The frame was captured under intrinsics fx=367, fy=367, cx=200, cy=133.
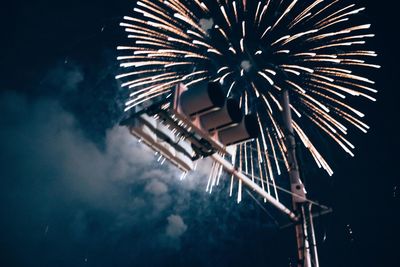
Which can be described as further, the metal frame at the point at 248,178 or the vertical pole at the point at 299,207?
the vertical pole at the point at 299,207

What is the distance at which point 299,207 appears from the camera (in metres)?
9.20

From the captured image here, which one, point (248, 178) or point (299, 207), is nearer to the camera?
point (248, 178)

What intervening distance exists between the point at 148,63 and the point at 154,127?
9099mm

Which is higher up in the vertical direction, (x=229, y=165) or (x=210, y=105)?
(x=229, y=165)

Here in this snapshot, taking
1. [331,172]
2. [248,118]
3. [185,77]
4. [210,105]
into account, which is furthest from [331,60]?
[210,105]

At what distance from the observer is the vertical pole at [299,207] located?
27.8 feet

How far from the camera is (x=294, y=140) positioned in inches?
378

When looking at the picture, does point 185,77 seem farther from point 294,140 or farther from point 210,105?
point 210,105

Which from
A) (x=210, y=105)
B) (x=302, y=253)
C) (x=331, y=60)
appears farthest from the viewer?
(x=331, y=60)

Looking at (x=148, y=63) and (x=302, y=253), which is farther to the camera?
(x=148, y=63)

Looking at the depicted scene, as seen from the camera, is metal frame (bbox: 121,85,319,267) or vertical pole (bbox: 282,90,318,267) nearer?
metal frame (bbox: 121,85,319,267)

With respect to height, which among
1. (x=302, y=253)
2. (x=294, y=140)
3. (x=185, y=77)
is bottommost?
(x=302, y=253)

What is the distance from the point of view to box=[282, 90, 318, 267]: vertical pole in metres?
8.48

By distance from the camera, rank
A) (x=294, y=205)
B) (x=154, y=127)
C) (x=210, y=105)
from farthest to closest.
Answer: (x=294, y=205) < (x=154, y=127) < (x=210, y=105)
